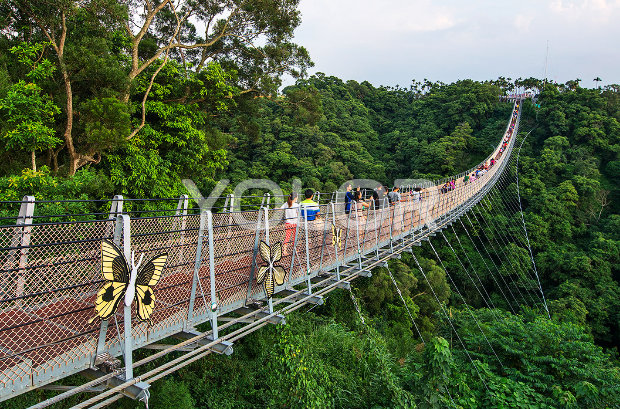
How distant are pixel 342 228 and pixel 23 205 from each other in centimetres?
323

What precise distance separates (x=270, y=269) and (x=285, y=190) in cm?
1454

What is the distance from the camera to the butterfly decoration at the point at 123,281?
6.02 feet

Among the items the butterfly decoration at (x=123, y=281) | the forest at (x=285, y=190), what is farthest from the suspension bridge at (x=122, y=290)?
the forest at (x=285, y=190)

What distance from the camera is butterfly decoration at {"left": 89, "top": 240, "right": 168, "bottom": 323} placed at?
1.84 metres

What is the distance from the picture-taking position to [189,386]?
233 inches

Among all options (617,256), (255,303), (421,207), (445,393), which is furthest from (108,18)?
(617,256)

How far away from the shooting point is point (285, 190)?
57.4 feet

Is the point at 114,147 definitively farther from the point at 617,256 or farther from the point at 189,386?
the point at 617,256

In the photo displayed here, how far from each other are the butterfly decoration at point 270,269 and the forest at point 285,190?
1.36m

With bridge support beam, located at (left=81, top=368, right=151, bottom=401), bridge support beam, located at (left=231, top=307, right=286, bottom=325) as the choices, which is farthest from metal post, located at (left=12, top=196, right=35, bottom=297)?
bridge support beam, located at (left=231, top=307, right=286, bottom=325)

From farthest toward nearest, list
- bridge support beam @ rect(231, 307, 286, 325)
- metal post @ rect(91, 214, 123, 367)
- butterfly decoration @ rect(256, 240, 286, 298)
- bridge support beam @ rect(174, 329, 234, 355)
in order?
bridge support beam @ rect(231, 307, 286, 325), butterfly decoration @ rect(256, 240, 286, 298), bridge support beam @ rect(174, 329, 234, 355), metal post @ rect(91, 214, 123, 367)

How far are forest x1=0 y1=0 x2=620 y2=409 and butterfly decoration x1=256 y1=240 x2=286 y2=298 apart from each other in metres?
1.36

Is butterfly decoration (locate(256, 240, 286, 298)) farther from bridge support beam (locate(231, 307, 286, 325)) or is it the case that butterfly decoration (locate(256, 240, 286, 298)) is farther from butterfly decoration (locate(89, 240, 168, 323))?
butterfly decoration (locate(89, 240, 168, 323))

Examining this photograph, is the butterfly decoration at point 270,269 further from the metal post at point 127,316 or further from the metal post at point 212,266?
the metal post at point 127,316
